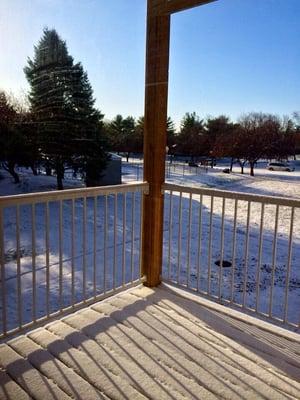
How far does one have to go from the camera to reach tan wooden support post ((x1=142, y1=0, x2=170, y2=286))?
7.55 ft

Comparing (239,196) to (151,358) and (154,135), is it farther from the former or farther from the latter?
(151,358)

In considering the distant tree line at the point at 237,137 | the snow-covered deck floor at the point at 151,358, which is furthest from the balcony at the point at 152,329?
the distant tree line at the point at 237,137

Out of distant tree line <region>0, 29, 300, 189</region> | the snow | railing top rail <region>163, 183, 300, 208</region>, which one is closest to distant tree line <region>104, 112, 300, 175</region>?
distant tree line <region>0, 29, 300, 189</region>

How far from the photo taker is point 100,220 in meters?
8.19

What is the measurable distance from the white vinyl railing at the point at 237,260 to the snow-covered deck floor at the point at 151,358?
11.6 inches

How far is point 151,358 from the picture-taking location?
162cm

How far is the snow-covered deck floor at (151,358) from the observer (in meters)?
1.40

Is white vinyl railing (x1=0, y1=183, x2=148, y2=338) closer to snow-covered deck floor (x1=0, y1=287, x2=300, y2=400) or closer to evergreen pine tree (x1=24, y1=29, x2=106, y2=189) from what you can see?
snow-covered deck floor (x1=0, y1=287, x2=300, y2=400)

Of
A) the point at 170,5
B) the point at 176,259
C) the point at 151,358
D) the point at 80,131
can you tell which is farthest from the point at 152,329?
the point at 80,131

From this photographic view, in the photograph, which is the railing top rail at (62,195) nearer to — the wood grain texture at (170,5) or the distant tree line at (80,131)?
the distant tree line at (80,131)

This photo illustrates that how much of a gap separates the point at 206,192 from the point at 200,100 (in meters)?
1.90

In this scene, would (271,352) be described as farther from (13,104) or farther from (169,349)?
(13,104)

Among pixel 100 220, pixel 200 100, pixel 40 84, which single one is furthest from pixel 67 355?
pixel 100 220

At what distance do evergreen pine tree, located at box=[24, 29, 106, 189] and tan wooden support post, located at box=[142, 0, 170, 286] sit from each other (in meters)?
2.55
